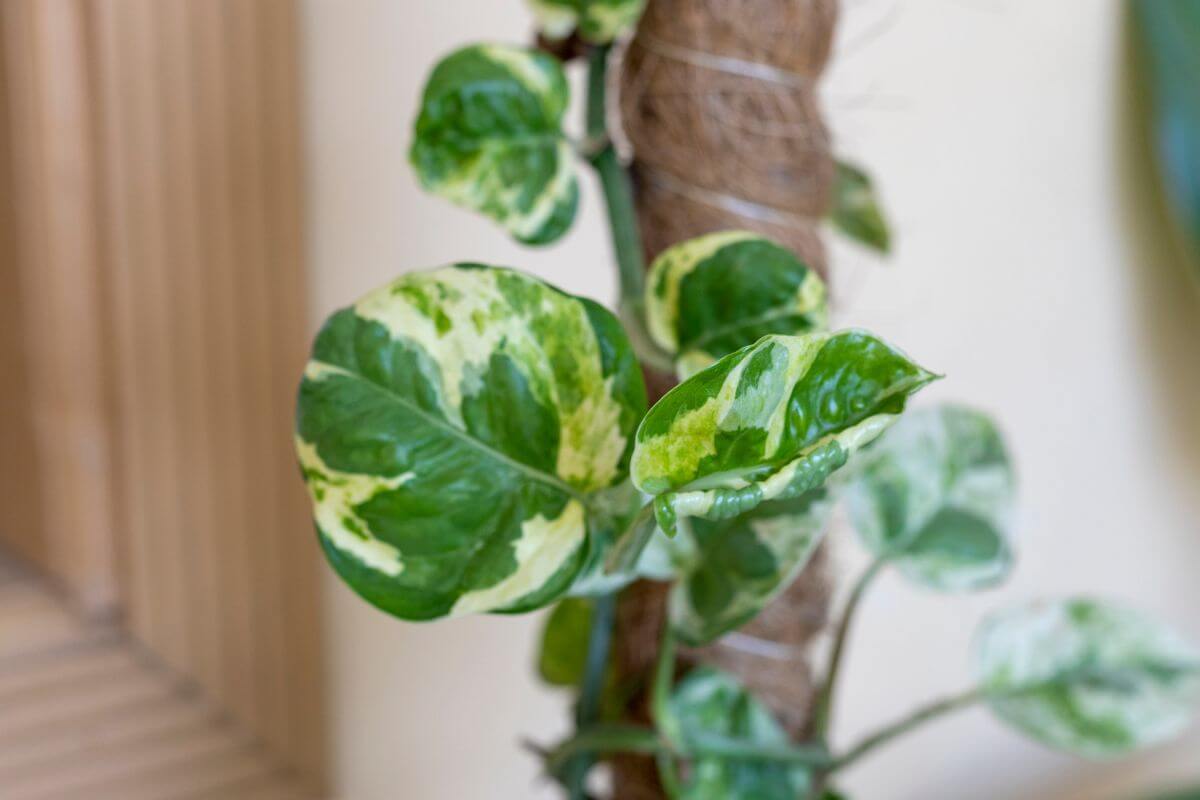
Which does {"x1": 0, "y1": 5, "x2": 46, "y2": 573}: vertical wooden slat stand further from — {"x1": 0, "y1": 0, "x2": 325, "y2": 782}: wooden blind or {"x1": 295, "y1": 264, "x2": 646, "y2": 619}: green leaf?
{"x1": 295, "y1": 264, "x2": 646, "y2": 619}: green leaf

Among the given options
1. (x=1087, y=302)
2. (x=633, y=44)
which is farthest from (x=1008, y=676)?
(x=1087, y=302)

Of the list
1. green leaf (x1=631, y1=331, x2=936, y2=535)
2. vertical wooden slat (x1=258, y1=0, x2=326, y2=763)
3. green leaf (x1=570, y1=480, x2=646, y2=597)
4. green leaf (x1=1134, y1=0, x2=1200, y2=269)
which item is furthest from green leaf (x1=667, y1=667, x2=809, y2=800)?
green leaf (x1=1134, y1=0, x2=1200, y2=269)

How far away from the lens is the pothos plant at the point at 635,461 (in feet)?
0.71

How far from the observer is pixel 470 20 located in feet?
2.22

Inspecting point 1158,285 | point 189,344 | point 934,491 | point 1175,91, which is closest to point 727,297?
point 934,491

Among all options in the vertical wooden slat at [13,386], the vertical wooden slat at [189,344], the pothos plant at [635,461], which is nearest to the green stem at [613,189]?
the pothos plant at [635,461]

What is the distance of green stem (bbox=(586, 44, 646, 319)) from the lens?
0.40m

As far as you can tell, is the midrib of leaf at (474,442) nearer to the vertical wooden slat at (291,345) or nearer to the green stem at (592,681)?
the green stem at (592,681)

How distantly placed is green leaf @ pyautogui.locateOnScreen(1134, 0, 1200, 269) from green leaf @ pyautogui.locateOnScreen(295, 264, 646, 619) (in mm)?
875

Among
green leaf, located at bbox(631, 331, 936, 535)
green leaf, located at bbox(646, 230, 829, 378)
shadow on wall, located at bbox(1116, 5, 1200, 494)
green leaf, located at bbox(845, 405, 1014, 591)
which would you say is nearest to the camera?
green leaf, located at bbox(631, 331, 936, 535)

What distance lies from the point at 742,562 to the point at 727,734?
0.09m

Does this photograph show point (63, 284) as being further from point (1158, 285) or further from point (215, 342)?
point (1158, 285)

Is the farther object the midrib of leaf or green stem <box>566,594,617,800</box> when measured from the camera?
green stem <box>566,594,617,800</box>

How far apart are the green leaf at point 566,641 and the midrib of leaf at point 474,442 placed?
0.21 m
